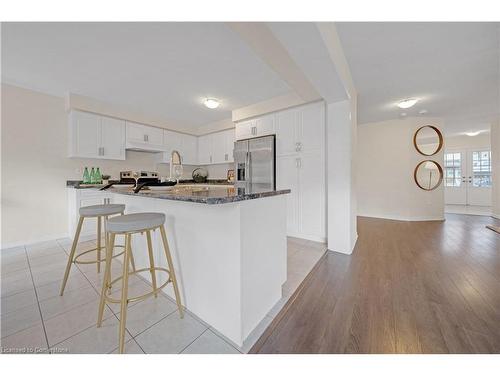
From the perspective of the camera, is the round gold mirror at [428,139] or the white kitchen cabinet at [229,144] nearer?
the round gold mirror at [428,139]

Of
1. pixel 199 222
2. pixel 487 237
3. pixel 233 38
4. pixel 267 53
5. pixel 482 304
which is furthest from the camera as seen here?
pixel 487 237

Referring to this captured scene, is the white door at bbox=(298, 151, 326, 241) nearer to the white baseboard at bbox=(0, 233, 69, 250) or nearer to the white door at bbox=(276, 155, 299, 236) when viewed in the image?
the white door at bbox=(276, 155, 299, 236)

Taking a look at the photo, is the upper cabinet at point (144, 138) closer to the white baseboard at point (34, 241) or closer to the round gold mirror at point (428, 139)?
the white baseboard at point (34, 241)

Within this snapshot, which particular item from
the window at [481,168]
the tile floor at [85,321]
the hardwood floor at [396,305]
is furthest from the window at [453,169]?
the tile floor at [85,321]

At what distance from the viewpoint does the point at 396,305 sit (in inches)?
57.2

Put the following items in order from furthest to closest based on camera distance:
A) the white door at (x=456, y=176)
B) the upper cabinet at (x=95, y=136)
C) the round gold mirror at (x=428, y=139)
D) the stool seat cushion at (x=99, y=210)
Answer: the white door at (x=456, y=176) → the round gold mirror at (x=428, y=139) → the upper cabinet at (x=95, y=136) → the stool seat cushion at (x=99, y=210)

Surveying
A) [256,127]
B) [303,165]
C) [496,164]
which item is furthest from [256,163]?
[496,164]

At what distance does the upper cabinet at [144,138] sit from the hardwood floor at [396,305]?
153 inches

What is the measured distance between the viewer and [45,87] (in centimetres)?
283

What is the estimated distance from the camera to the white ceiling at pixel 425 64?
5.65 ft

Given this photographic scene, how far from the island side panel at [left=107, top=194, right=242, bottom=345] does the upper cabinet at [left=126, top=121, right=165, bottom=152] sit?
2.88 m

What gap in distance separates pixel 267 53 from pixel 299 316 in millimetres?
2161
